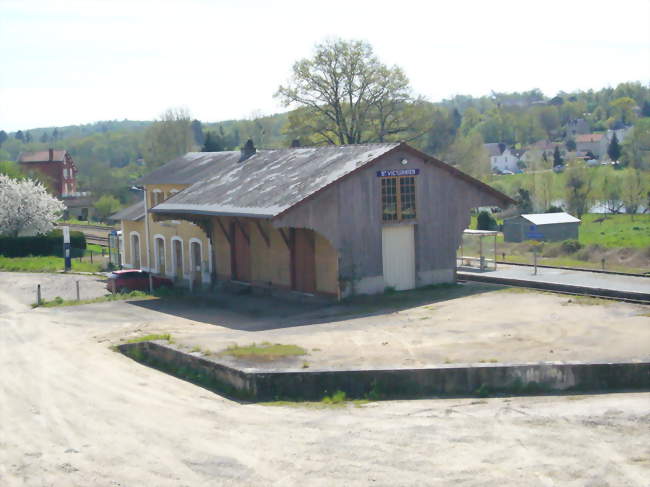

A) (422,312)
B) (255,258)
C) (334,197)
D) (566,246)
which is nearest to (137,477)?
(422,312)

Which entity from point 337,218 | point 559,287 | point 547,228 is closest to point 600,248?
point 547,228

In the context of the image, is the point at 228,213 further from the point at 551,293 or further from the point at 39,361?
the point at 551,293

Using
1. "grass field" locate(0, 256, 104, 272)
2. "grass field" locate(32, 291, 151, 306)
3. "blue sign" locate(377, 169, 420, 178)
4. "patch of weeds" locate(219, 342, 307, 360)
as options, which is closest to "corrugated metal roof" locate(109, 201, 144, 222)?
"grass field" locate(0, 256, 104, 272)

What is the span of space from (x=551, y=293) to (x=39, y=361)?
45.8 feet

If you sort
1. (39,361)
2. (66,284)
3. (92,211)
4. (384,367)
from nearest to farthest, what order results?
(384,367), (39,361), (66,284), (92,211)

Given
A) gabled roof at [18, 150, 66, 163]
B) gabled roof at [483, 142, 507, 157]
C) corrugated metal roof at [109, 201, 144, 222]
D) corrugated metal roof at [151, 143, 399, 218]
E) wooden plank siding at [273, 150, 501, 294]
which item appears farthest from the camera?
gabled roof at [483, 142, 507, 157]

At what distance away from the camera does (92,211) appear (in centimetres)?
8700

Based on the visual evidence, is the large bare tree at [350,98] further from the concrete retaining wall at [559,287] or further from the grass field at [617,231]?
the concrete retaining wall at [559,287]

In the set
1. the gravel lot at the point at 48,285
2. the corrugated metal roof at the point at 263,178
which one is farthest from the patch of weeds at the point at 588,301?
the gravel lot at the point at 48,285

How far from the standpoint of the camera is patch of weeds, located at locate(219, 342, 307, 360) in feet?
56.2

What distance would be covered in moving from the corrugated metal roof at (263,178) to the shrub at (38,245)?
648 inches

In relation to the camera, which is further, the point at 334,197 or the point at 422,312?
the point at 334,197

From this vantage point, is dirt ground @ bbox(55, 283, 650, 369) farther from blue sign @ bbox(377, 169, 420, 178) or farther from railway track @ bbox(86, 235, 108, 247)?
railway track @ bbox(86, 235, 108, 247)

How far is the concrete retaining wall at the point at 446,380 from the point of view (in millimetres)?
14617
